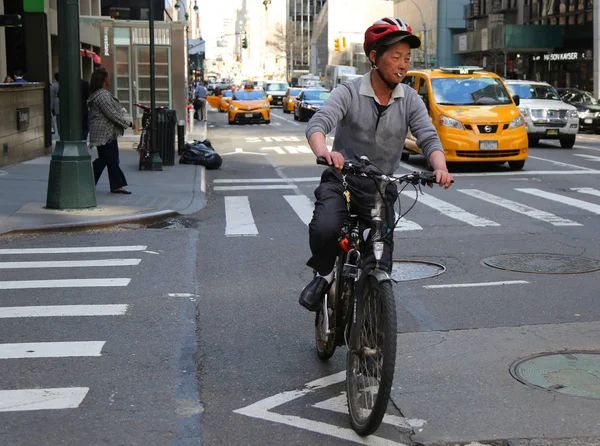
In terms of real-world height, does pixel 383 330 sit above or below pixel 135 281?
above

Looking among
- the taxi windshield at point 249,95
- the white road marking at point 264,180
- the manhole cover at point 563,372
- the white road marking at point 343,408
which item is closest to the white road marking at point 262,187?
the white road marking at point 264,180

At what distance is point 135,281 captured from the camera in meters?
8.13

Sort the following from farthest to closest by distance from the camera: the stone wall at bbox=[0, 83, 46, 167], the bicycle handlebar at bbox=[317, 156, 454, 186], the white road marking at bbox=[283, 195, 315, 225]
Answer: the stone wall at bbox=[0, 83, 46, 167] < the white road marking at bbox=[283, 195, 315, 225] < the bicycle handlebar at bbox=[317, 156, 454, 186]

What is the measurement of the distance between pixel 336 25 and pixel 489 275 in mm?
125078

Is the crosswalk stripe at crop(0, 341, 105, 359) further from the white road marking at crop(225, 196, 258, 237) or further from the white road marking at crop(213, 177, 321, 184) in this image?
the white road marking at crop(213, 177, 321, 184)

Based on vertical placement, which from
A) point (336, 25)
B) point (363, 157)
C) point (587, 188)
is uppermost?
point (336, 25)

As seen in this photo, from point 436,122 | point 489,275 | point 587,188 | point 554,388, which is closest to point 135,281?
point 489,275

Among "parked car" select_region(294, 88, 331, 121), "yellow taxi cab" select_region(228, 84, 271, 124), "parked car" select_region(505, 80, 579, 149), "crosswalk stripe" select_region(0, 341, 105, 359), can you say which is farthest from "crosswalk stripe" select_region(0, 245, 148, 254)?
"parked car" select_region(294, 88, 331, 121)

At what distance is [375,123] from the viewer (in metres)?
5.15

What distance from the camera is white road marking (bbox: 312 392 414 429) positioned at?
4590 millimetres

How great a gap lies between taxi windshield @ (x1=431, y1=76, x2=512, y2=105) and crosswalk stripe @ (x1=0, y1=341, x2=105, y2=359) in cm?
1454

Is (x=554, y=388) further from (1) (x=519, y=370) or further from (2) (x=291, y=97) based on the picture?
(2) (x=291, y=97)

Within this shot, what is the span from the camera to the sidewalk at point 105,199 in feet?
37.1

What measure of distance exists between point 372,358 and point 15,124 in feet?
52.0
